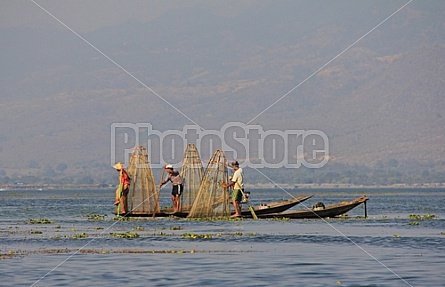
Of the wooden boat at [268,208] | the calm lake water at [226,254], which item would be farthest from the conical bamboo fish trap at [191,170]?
the calm lake water at [226,254]

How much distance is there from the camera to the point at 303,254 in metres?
35.3

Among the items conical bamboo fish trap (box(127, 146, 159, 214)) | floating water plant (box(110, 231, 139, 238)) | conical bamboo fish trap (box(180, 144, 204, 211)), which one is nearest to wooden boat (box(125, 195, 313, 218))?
conical bamboo fish trap (box(127, 146, 159, 214))

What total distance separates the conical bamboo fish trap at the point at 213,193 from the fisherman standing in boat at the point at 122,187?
311 centimetres

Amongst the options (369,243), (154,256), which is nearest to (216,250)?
(154,256)

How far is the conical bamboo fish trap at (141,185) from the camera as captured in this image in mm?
53031

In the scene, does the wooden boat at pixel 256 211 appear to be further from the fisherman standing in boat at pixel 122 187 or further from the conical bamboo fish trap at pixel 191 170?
the conical bamboo fish trap at pixel 191 170

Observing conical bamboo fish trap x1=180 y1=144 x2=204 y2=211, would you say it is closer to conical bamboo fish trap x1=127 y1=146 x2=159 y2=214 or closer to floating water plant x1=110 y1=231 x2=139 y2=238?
conical bamboo fish trap x1=127 y1=146 x2=159 y2=214

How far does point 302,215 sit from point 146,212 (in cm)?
728

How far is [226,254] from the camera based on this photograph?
35406mm

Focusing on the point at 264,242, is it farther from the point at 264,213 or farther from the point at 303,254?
the point at 264,213

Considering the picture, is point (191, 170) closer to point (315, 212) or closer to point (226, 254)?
point (315, 212)

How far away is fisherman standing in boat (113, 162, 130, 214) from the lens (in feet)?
167

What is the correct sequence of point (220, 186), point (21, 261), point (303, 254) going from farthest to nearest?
1. point (220, 186)
2. point (303, 254)
3. point (21, 261)

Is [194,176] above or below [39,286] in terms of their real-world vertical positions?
above
